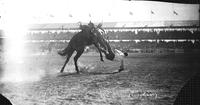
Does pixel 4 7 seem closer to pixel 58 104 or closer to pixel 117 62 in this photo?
pixel 58 104

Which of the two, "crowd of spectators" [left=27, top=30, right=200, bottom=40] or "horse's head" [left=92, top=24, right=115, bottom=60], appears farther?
"crowd of spectators" [left=27, top=30, right=200, bottom=40]

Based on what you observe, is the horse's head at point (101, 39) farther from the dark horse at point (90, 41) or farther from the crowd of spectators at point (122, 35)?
the crowd of spectators at point (122, 35)

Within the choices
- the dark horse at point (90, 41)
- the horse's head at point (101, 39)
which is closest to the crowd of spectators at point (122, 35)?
the dark horse at point (90, 41)

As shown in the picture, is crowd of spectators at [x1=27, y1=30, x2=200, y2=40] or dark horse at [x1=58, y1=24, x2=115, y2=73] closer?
dark horse at [x1=58, y1=24, x2=115, y2=73]

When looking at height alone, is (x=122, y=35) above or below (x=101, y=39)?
below

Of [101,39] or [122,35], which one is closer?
[101,39]

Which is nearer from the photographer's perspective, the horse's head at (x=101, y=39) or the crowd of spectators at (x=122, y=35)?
the horse's head at (x=101, y=39)

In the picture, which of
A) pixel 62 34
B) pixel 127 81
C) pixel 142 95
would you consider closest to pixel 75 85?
pixel 127 81

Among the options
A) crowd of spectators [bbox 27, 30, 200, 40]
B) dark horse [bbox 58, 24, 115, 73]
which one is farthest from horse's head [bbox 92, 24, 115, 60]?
crowd of spectators [bbox 27, 30, 200, 40]

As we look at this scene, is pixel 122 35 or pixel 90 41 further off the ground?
pixel 90 41

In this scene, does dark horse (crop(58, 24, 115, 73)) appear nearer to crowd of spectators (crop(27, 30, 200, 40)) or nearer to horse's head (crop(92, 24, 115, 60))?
horse's head (crop(92, 24, 115, 60))

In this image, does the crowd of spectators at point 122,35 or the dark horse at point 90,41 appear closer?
the dark horse at point 90,41

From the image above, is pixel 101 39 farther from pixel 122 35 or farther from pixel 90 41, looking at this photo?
pixel 122 35

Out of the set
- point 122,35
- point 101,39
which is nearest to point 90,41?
point 101,39
